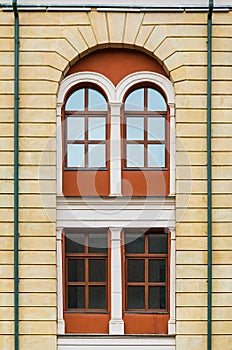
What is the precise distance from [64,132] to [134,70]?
1977mm

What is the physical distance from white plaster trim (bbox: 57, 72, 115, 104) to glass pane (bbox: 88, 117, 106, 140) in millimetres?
515

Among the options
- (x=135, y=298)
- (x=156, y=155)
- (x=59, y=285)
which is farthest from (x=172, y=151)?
(x=59, y=285)

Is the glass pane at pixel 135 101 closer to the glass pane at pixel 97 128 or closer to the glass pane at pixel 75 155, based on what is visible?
the glass pane at pixel 97 128

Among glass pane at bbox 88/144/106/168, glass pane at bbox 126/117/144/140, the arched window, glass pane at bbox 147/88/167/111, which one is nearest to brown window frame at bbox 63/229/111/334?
glass pane at bbox 88/144/106/168

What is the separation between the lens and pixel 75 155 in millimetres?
13297

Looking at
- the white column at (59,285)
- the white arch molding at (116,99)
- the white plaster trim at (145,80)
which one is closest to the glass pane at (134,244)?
→ the white arch molding at (116,99)

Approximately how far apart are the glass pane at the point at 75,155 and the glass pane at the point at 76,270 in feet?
6.74

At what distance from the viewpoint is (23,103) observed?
12922 millimetres

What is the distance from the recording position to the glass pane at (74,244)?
520 inches

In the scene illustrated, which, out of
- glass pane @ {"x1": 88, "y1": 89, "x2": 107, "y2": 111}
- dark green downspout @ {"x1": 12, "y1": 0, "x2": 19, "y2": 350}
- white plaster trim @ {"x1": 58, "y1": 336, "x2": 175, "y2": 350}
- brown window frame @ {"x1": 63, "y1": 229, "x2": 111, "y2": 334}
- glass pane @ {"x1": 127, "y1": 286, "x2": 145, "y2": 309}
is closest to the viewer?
dark green downspout @ {"x1": 12, "y1": 0, "x2": 19, "y2": 350}

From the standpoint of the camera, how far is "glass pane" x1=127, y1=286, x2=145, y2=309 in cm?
1317

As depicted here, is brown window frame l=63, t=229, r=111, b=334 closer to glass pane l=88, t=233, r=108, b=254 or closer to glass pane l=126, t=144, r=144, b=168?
glass pane l=88, t=233, r=108, b=254

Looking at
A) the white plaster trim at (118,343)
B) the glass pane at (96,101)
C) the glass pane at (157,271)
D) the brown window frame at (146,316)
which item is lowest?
the white plaster trim at (118,343)

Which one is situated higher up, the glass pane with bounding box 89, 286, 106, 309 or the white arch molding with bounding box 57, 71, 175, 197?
the white arch molding with bounding box 57, 71, 175, 197
